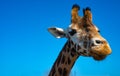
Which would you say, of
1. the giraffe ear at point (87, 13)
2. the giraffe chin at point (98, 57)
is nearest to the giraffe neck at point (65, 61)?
the giraffe chin at point (98, 57)

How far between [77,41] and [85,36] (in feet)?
0.87

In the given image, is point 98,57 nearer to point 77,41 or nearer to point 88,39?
point 88,39

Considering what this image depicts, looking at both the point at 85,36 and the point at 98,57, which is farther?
the point at 85,36

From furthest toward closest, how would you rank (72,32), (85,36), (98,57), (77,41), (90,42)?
(72,32)
(77,41)
(85,36)
(90,42)
(98,57)

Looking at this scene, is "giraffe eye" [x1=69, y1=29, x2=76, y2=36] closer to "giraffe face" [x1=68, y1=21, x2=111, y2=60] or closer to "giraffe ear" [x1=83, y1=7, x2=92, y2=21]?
"giraffe face" [x1=68, y1=21, x2=111, y2=60]

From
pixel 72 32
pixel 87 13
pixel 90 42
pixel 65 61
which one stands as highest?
pixel 87 13

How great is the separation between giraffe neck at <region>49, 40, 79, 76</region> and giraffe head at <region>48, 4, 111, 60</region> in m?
0.14

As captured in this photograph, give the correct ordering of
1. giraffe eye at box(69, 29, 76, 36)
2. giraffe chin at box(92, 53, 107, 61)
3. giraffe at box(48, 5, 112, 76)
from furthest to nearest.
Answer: giraffe eye at box(69, 29, 76, 36), giraffe at box(48, 5, 112, 76), giraffe chin at box(92, 53, 107, 61)

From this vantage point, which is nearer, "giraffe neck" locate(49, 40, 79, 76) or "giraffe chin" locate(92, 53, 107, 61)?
"giraffe chin" locate(92, 53, 107, 61)

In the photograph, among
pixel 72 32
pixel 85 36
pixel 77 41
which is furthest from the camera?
pixel 72 32

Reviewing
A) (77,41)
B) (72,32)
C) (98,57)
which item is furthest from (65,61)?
(98,57)

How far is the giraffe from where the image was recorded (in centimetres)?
1066

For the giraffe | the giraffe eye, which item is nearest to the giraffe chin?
the giraffe

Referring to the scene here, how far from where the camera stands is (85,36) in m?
10.9
